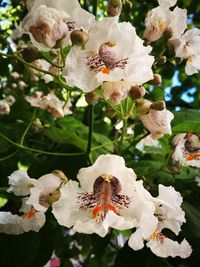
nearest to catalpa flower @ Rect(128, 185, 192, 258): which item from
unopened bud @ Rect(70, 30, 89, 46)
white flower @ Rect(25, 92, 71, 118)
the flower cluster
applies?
the flower cluster

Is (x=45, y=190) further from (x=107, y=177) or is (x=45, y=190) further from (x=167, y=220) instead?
(x=167, y=220)

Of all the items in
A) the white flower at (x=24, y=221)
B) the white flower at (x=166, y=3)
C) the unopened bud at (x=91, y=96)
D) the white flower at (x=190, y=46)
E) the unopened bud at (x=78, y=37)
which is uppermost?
the white flower at (x=166, y=3)

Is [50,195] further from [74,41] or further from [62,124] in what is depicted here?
[62,124]

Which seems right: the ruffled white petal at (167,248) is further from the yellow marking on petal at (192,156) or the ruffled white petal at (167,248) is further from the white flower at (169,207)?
the yellow marking on petal at (192,156)

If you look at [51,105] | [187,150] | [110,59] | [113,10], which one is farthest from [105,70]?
[51,105]

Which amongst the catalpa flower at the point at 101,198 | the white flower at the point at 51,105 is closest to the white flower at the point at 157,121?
the catalpa flower at the point at 101,198

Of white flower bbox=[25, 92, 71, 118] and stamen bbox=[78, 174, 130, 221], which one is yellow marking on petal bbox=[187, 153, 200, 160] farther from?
white flower bbox=[25, 92, 71, 118]

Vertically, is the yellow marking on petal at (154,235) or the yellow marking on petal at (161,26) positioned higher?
the yellow marking on petal at (161,26)

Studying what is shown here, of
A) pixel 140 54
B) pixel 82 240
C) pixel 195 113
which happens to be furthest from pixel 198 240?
pixel 82 240
